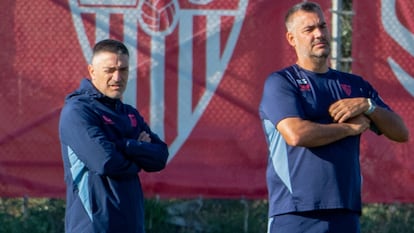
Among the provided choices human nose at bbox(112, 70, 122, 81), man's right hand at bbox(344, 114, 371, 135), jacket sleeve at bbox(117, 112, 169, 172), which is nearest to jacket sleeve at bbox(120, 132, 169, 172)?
jacket sleeve at bbox(117, 112, 169, 172)

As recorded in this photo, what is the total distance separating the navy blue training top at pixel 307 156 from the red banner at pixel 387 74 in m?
2.27

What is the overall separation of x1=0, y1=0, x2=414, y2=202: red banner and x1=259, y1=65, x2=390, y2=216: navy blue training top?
85.7 inches

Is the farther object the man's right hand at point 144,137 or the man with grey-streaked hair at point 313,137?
the man's right hand at point 144,137

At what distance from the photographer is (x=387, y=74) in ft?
24.9

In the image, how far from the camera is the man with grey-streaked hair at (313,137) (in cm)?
515

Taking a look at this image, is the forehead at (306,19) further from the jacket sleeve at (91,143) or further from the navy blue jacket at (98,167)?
the jacket sleeve at (91,143)

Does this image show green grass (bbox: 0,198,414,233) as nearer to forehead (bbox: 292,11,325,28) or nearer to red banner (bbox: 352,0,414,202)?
red banner (bbox: 352,0,414,202)

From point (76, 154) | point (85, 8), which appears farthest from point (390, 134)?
point (85, 8)

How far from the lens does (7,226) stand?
7.72 metres

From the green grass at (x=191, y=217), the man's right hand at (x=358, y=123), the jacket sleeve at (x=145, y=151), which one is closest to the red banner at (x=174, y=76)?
the green grass at (x=191, y=217)

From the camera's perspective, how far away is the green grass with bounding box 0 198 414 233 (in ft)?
25.5

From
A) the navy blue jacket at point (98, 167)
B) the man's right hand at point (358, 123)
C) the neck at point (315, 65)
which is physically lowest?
the navy blue jacket at point (98, 167)

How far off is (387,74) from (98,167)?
3.10m

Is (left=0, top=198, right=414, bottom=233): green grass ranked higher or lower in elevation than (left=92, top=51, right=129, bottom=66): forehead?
lower
